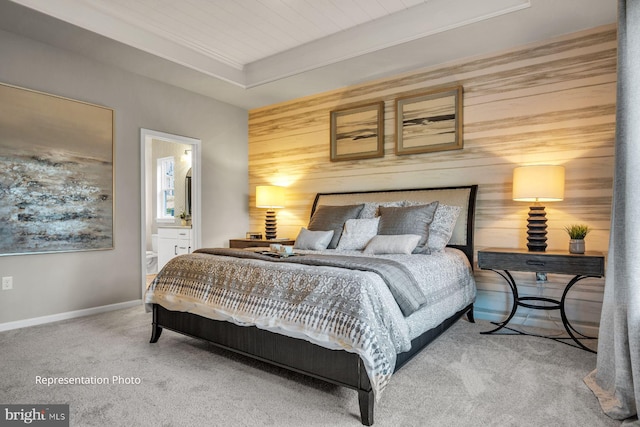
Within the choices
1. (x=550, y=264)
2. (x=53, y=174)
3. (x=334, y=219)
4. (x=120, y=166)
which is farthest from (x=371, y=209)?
(x=53, y=174)

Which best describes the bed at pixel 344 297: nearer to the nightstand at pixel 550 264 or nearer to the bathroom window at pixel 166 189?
Answer: the nightstand at pixel 550 264

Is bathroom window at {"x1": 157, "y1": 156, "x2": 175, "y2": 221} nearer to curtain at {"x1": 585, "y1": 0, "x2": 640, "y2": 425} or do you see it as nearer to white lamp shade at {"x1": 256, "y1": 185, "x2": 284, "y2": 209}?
white lamp shade at {"x1": 256, "y1": 185, "x2": 284, "y2": 209}

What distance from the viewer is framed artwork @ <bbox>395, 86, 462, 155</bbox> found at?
3874 millimetres

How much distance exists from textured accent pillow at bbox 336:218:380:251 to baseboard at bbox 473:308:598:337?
4.25 feet

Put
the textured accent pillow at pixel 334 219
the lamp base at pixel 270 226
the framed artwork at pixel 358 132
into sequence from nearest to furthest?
the textured accent pillow at pixel 334 219, the framed artwork at pixel 358 132, the lamp base at pixel 270 226

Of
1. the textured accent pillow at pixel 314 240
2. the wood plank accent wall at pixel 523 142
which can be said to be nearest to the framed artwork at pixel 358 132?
the wood plank accent wall at pixel 523 142

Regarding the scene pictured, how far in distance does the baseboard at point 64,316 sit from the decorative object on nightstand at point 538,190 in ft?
13.0

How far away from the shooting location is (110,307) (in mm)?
4016

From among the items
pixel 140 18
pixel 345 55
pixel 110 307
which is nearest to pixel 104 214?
pixel 110 307

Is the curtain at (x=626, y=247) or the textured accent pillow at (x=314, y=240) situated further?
the textured accent pillow at (x=314, y=240)

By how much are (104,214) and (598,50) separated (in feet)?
15.6

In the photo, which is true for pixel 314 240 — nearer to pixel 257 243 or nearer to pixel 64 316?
pixel 257 243

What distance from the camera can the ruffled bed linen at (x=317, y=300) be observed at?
1.89 metres

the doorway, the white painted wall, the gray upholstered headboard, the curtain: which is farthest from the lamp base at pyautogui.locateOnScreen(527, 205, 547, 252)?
the doorway
